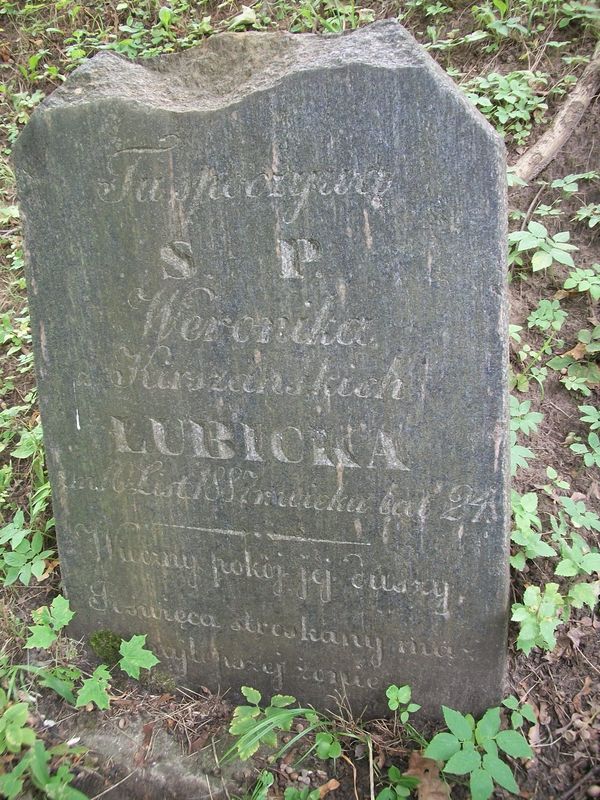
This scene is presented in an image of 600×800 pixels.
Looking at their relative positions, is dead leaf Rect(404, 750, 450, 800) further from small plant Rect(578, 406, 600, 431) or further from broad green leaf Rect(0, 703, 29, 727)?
small plant Rect(578, 406, 600, 431)

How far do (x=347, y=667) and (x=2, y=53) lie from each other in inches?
204

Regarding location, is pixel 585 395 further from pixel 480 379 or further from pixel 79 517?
pixel 79 517

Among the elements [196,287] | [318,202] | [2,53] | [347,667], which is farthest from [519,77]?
[2,53]

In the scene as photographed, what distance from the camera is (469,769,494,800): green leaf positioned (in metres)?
2.01

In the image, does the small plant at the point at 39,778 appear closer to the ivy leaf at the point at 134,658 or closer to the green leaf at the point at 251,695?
the ivy leaf at the point at 134,658

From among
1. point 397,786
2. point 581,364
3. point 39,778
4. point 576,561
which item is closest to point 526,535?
point 576,561

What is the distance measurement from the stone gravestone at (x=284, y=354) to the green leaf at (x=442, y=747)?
27 cm

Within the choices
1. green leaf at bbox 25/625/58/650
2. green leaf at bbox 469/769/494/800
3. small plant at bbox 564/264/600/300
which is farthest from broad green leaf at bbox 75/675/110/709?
small plant at bbox 564/264/600/300

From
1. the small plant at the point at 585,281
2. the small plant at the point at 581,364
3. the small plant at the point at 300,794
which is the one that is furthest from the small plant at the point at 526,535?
the small plant at the point at 585,281

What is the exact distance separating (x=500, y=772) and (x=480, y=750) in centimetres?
20

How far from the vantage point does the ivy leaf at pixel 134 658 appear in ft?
8.06

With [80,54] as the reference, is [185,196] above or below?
below

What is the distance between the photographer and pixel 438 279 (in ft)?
6.70

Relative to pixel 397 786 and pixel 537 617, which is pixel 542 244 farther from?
pixel 397 786
